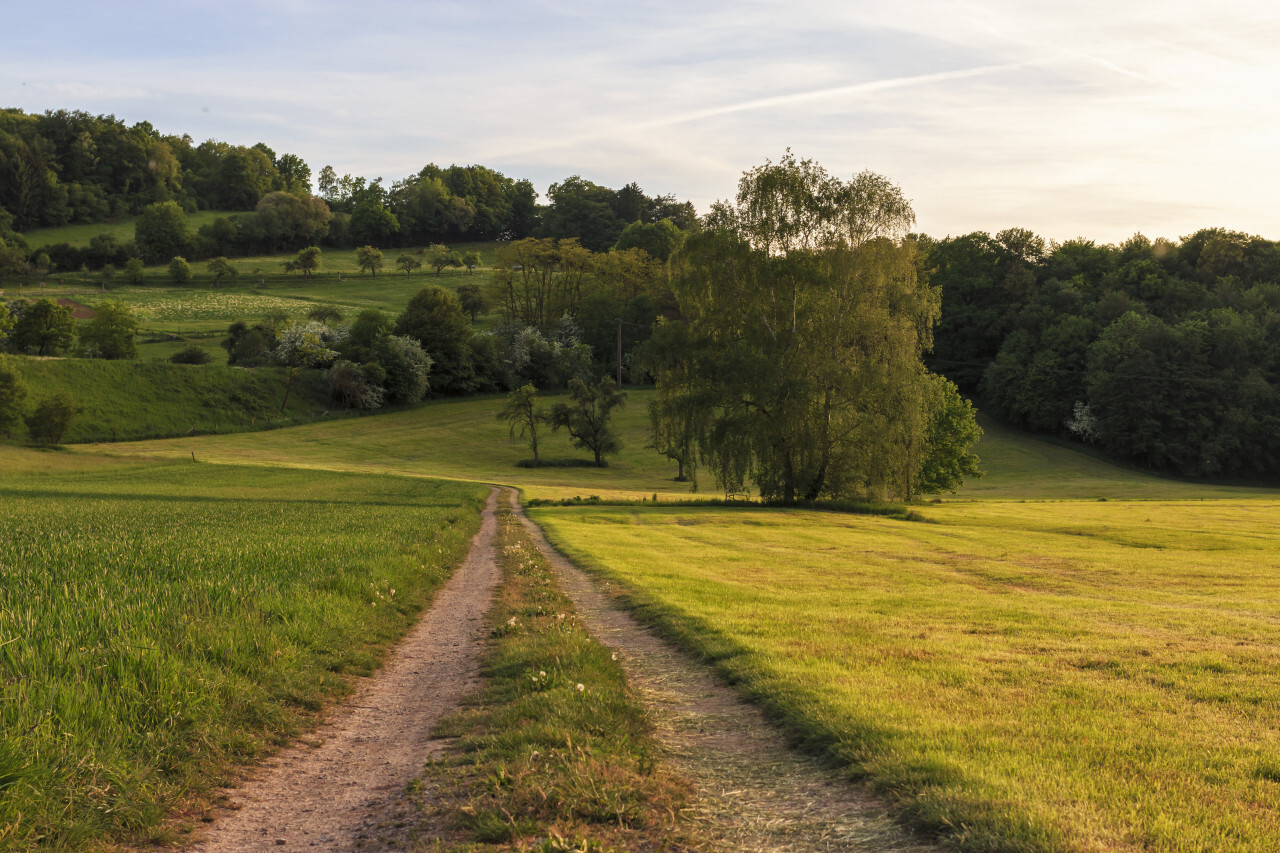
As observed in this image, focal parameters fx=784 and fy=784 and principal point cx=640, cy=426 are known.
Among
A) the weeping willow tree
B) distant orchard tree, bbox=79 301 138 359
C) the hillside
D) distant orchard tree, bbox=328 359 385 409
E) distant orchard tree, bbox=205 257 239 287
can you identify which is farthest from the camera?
distant orchard tree, bbox=205 257 239 287

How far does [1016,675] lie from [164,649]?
980 cm

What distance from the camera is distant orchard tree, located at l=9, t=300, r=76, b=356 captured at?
9412 centimetres

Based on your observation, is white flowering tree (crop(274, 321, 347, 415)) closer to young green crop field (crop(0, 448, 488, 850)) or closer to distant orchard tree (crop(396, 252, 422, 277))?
distant orchard tree (crop(396, 252, 422, 277))

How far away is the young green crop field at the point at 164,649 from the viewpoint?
545cm

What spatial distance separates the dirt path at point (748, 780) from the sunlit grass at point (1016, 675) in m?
0.28

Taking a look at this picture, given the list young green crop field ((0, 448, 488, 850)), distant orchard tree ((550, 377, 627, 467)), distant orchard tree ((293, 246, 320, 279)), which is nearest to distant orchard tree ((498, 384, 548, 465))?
distant orchard tree ((550, 377, 627, 467))

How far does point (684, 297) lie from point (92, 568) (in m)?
38.9

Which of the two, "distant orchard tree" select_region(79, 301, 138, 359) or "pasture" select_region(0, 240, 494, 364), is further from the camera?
"pasture" select_region(0, 240, 494, 364)

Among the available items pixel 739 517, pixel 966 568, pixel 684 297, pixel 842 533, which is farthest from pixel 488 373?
pixel 966 568

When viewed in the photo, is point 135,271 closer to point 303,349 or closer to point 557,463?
point 303,349

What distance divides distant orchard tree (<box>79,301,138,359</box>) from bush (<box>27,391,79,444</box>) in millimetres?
25635

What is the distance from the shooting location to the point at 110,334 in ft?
312

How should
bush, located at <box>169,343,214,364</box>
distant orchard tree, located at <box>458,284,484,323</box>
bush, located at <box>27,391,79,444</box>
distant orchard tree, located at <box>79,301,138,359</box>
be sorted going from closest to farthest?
1. bush, located at <box>27,391,79,444</box>
2. distant orchard tree, located at <box>79,301,138,359</box>
3. bush, located at <box>169,343,214,364</box>
4. distant orchard tree, located at <box>458,284,484,323</box>

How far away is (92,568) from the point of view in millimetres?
13359
